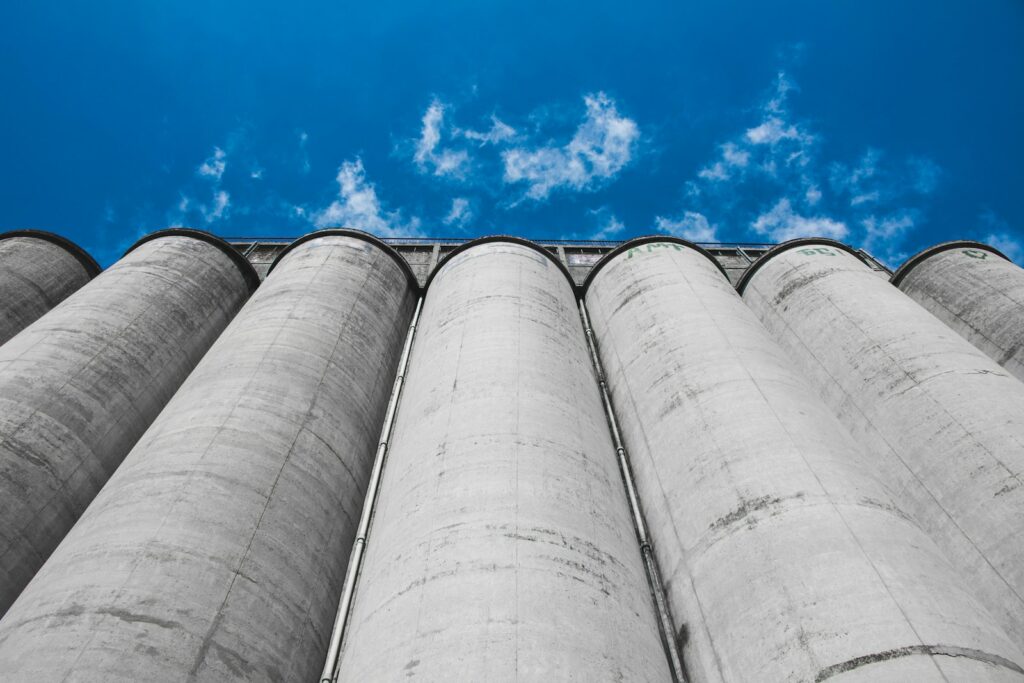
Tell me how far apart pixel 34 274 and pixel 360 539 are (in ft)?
40.9

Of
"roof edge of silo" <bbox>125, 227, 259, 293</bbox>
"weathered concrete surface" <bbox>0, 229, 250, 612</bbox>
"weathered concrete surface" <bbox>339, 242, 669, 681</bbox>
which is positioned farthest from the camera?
"roof edge of silo" <bbox>125, 227, 259, 293</bbox>

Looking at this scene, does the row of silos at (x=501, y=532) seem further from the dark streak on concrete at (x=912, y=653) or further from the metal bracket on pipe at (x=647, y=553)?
the metal bracket on pipe at (x=647, y=553)

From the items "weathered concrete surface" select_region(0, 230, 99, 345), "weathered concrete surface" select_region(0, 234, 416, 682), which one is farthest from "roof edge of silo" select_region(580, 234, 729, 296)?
"weathered concrete surface" select_region(0, 230, 99, 345)

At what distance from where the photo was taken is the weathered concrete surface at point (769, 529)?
20.7 feet

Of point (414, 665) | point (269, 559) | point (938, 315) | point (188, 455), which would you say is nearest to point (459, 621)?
point (414, 665)

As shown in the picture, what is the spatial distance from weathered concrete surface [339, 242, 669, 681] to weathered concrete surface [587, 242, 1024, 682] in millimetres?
680

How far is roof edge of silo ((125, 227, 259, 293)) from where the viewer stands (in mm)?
16469

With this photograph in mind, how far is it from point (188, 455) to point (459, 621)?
4901 millimetres

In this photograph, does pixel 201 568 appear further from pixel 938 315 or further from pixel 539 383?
pixel 938 315

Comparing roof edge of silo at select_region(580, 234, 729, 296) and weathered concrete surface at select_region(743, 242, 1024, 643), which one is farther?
roof edge of silo at select_region(580, 234, 729, 296)

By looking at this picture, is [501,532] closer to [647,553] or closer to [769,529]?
[647,553]

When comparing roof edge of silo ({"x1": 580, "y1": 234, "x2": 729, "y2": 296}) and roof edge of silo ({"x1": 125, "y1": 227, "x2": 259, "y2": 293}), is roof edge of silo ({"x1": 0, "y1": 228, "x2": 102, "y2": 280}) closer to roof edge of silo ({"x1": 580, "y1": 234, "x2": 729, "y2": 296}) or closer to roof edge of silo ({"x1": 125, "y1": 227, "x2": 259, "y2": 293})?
roof edge of silo ({"x1": 125, "y1": 227, "x2": 259, "y2": 293})

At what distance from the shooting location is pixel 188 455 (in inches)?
347

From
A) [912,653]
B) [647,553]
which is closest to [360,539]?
[647,553]
